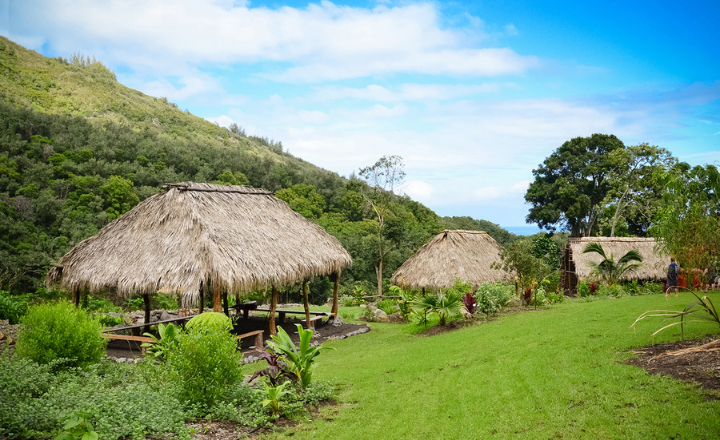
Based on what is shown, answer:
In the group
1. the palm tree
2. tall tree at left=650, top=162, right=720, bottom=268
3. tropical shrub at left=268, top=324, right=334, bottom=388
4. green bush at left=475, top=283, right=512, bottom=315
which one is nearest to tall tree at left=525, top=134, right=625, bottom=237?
the palm tree

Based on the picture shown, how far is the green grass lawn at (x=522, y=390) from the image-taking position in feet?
14.5

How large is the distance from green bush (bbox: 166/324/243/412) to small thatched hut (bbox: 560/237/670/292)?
17372mm

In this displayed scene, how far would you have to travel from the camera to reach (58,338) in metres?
6.26

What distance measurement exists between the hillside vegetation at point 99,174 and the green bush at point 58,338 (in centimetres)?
1126

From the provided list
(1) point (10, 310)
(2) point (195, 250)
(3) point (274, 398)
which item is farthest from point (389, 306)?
(3) point (274, 398)

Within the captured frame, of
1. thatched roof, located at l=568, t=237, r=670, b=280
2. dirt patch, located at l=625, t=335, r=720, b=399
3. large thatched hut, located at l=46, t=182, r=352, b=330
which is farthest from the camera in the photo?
thatched roof, located at l=568, t=237, r=670, b=280

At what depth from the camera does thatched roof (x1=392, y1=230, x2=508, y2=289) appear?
1742cm

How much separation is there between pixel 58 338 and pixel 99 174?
25.2 m

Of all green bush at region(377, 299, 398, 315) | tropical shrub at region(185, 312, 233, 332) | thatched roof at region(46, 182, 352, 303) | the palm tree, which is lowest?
green bush at region(377, 299, 398, 315)

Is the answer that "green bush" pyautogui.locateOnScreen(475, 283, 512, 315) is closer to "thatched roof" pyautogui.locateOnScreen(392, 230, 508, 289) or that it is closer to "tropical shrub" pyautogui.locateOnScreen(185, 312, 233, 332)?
"thatched roof" pyautogui.locateOnScreen(392, 230, 508, 289)

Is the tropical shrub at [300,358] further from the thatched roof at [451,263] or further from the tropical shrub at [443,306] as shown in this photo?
the thatched roof at [451,263]

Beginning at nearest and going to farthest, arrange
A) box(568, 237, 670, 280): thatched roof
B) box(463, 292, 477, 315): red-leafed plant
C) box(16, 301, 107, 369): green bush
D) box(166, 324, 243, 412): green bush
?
box(166, 324, 243, 412): green bush → box(16, 301, 107, 369): green bush → box(463, 292, 477, 315): red-leafed plant → box(568, 237, 670, 280): thatched roof

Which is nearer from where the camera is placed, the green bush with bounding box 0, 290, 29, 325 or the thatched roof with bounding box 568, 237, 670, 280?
the green bush with bounding box 0, 290, 29, 325

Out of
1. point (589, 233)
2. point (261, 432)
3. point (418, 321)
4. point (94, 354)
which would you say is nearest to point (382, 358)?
point (418, 321)
